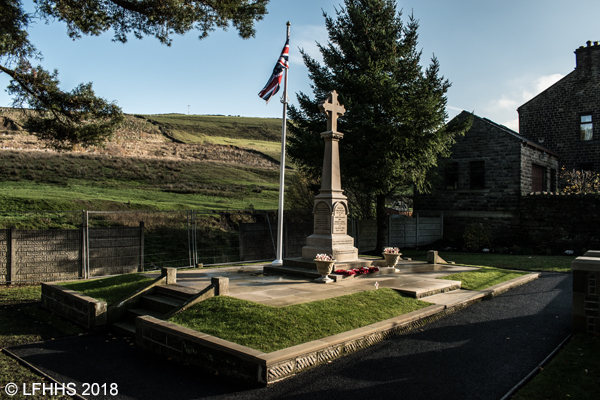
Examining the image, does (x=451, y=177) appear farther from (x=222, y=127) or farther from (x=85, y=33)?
(x=222, y=127)

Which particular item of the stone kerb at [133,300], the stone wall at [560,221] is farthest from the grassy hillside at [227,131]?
the stone kerb at [133,300]

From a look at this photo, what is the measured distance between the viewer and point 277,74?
43.3 ft

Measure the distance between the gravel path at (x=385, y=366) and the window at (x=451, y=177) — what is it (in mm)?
17880

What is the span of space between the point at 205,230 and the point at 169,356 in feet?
45.8

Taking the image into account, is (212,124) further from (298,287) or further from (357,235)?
(298,287)

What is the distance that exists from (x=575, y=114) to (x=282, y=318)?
28638 mm

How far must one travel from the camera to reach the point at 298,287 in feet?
30.2

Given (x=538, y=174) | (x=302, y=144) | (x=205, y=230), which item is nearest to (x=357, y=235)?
(x=302, y=144)

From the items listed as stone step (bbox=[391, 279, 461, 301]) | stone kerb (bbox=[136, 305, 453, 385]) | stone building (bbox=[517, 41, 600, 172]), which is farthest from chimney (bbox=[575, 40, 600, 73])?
stone kerb (bbox=[136, 305, 453, 385])

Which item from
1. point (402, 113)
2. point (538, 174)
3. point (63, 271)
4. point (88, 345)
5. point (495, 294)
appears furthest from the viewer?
point (538, 174)

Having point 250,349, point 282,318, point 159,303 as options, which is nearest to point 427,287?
point 282,318

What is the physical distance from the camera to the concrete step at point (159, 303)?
7882 mm

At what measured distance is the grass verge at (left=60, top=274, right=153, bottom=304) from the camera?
8758mm

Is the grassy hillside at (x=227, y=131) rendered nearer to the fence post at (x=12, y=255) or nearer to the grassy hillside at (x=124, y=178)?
the grassy hillside at (x=124, y=178)
